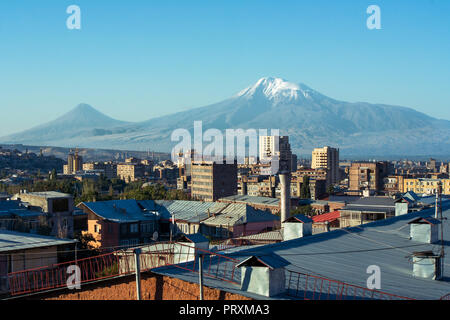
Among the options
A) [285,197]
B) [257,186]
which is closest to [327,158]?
[257,186]

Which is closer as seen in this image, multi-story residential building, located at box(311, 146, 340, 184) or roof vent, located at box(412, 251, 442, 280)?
roof vent, located at box(412, 251, 442, 280)

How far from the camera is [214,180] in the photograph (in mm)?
70062

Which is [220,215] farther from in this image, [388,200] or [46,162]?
[46,162]

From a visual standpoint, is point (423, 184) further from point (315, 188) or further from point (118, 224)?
point (118, 224)

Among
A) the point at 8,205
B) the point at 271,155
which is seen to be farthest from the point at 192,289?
the point at 271,155

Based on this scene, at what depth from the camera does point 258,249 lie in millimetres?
8273

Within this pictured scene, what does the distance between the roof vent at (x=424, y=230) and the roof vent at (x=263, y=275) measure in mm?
5078

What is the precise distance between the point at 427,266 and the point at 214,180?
2457 inches

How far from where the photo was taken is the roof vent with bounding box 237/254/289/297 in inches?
223

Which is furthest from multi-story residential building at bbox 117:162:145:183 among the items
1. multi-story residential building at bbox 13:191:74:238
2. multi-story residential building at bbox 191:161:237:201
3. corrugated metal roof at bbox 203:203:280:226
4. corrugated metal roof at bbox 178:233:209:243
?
corrugated metal roof at bbox 178:233:209:243

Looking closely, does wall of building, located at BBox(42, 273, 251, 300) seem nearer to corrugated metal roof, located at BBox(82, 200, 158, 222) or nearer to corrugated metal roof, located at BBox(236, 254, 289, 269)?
corrugated metal roof, located at BBox(236, 254, 289, 269)

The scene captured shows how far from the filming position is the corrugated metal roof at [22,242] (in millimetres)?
9484

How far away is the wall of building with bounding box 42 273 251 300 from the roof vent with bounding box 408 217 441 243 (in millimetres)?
5610
